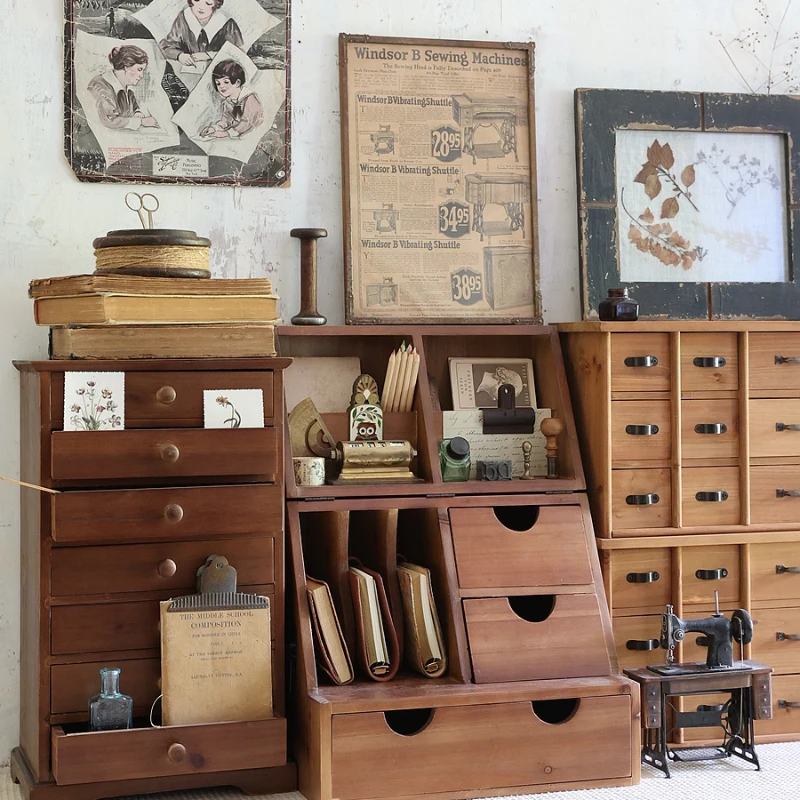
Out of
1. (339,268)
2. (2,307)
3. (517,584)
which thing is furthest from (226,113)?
(517,584)

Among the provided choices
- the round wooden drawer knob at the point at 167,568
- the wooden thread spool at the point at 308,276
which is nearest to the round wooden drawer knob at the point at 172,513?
the round wooden drawer knob at the point at 167,568

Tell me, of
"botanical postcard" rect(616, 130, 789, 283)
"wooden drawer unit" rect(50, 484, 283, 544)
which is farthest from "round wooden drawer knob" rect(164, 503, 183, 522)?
"botanical postcard" rect(616, 130, 789, 283)

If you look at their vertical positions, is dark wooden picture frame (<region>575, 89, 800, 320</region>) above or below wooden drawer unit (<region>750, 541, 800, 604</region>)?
above

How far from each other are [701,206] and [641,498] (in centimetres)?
109

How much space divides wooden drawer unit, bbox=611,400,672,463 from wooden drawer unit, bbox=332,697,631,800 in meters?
0.73

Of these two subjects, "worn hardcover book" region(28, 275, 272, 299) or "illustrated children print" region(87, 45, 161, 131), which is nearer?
"worn hardcover book" region(28, 275, 272, 299)

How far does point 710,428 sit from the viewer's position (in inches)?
135

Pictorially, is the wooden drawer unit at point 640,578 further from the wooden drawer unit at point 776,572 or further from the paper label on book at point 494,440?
the paper label on book at point 494,440

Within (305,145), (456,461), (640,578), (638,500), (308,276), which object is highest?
(305,145)

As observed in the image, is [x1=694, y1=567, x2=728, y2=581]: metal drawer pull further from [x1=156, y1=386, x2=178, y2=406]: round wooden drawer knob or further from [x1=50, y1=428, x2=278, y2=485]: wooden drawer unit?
[x1=156, y1=386, x2=178, y2=406]: round wooden drawer knob

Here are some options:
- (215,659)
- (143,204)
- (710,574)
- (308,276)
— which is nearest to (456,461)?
(308,276)

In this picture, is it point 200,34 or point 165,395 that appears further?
point 200,34

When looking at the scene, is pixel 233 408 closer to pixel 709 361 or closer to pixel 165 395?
pixel 165 395

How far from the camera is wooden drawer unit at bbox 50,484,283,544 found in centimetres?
288
